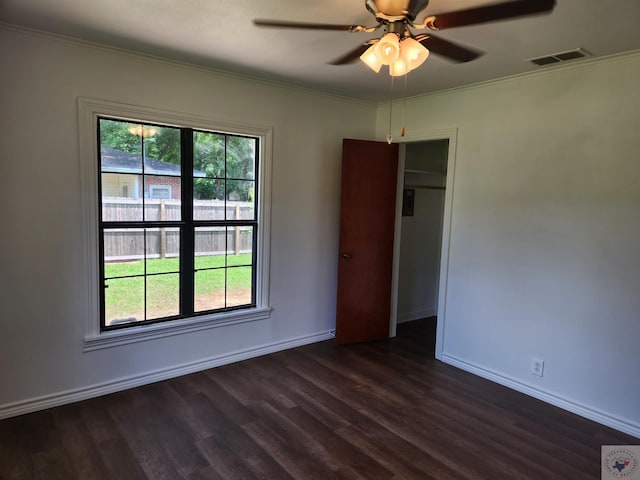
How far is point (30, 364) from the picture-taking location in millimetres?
2729

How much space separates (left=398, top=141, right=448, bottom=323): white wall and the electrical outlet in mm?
1874

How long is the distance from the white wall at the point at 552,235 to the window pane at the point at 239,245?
1846 mm

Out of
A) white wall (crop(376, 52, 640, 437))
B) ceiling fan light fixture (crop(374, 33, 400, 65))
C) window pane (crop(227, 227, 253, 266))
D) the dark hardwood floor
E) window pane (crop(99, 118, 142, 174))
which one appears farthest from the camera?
window pane (crop(227, 227, 253, 266))

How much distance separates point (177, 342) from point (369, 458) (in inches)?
70.9

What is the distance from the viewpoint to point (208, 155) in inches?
133

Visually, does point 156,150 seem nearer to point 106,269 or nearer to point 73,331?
point 106,269

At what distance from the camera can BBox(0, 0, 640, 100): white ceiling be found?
2105mm

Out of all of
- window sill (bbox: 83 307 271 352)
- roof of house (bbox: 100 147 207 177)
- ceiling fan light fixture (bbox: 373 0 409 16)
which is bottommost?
window sill (bbox: 83 307 271 352)

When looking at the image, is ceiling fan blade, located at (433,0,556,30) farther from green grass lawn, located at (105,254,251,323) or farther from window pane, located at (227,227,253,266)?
green grass lawn, located at (105,254,251,323)

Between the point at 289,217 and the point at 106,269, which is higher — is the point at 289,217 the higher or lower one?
the higher one

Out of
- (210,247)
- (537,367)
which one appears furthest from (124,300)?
(537,367)

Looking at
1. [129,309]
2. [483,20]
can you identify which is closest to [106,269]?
[129,309]

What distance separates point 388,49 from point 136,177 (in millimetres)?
2155

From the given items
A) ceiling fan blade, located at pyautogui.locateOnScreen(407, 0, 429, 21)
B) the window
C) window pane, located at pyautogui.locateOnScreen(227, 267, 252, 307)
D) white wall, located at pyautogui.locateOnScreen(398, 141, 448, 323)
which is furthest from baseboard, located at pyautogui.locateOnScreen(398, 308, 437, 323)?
ceiling fan blade, located at pyautogui.locateOnScreen(407, 0, 429, 21)
